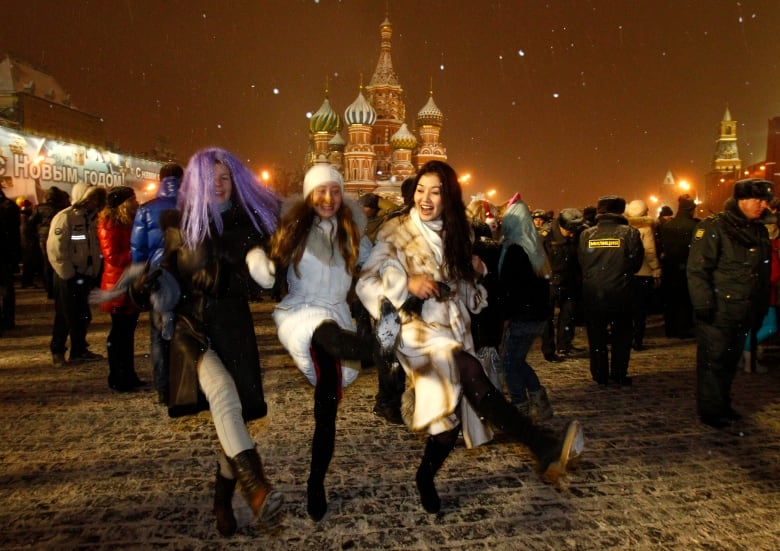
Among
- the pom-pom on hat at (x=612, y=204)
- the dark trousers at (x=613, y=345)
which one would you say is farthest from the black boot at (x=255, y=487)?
the pom-pom on hat at (x=612, y=204)

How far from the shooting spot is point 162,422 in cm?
535

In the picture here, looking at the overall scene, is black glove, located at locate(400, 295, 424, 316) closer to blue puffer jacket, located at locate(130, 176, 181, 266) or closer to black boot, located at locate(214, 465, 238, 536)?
black boot, located at locate(214, 465, 238, 536)

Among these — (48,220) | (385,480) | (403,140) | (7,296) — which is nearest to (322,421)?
(385,480)

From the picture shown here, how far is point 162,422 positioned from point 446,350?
3340mm

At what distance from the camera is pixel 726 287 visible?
525cm

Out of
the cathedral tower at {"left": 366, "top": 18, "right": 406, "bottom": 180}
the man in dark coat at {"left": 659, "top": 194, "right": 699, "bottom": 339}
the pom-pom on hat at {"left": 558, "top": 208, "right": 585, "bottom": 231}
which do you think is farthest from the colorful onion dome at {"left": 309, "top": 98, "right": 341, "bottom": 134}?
the pom-pom on hat at {"left": 558, "top": 208, "right": 585, "bottom": 231}

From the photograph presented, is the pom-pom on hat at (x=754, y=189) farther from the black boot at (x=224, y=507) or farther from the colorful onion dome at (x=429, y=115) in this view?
the colorful onion dome at (x=429, y=115)

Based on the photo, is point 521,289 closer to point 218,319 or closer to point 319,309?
point 319,309

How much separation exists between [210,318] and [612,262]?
193 inches

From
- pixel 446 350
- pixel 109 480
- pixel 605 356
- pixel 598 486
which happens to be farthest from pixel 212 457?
pixel 605 356

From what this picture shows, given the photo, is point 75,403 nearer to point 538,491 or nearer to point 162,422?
point 162,422

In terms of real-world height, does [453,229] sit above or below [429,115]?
below

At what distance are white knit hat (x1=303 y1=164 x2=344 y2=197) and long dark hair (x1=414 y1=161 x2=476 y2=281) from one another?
1.68ft

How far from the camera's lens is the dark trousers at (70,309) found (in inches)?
290
